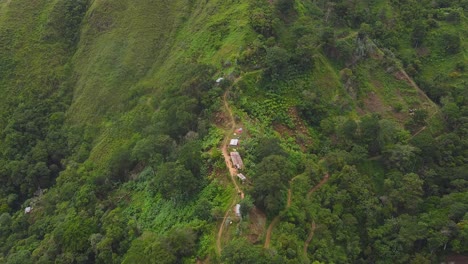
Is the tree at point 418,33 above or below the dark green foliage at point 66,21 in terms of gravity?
below

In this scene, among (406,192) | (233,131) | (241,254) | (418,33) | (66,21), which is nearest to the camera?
(241,254)

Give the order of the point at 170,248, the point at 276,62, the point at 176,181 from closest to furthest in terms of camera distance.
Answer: the point at 170,248 < the point at 176,181 < the point at 276,62

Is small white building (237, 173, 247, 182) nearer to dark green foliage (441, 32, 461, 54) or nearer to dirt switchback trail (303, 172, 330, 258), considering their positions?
dirt switchback trail (303, 172, 330, 258)

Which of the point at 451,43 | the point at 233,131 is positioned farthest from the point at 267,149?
the point at 451,43

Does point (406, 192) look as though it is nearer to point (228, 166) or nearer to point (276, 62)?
point (228, 166)

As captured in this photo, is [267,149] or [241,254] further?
[267,149]

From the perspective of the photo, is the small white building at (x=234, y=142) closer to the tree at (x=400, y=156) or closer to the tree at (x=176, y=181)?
the tree at (x=176, y=181)

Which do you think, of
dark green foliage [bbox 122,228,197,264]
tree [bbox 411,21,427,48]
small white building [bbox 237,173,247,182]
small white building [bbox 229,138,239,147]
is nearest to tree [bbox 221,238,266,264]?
dark green foliage [bbox 122,228,197,264]

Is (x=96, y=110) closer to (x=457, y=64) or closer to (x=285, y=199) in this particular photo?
(x=285, y=199)

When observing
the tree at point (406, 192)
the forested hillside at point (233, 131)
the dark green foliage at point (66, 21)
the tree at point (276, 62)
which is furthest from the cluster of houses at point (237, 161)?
the dark green foliage at point (66, 21)
